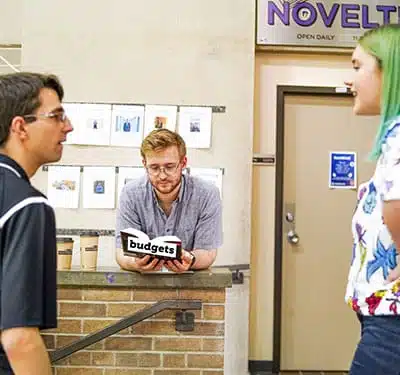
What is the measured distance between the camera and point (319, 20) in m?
4.05

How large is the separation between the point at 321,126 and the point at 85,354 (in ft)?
8.84

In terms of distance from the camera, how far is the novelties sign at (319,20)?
404cm

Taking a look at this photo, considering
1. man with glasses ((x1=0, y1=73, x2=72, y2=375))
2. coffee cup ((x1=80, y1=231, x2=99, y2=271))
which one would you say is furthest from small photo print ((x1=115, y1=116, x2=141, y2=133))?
man with glasses ((x1=0, y1=73, x2=72, y2=375))

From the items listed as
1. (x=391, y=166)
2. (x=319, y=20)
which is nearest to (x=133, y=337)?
(x=391, y=166)

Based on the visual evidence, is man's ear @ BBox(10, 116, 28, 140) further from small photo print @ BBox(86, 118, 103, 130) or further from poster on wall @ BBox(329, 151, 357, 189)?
poster on wall @ BBox(329, 151, 357, 189)

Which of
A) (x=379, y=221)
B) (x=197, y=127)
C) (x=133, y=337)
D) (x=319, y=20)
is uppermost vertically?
(x=319, y=20)

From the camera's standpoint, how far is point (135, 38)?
3830 millimetres

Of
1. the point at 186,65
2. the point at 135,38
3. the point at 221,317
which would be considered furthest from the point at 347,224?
the point at 221,317

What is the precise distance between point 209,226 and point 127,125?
159cm

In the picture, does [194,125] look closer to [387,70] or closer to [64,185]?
[64,185]

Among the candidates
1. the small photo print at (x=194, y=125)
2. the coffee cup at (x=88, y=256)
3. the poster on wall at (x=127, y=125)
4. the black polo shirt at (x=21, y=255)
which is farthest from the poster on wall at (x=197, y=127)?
the black polo shirt at (x=21, y=255)

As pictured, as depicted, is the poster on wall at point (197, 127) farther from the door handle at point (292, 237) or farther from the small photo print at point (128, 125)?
the door handle at point (292, 237)

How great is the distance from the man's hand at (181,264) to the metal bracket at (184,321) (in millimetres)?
157

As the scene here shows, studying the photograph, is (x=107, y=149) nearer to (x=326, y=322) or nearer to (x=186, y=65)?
(x=186, y=65)
